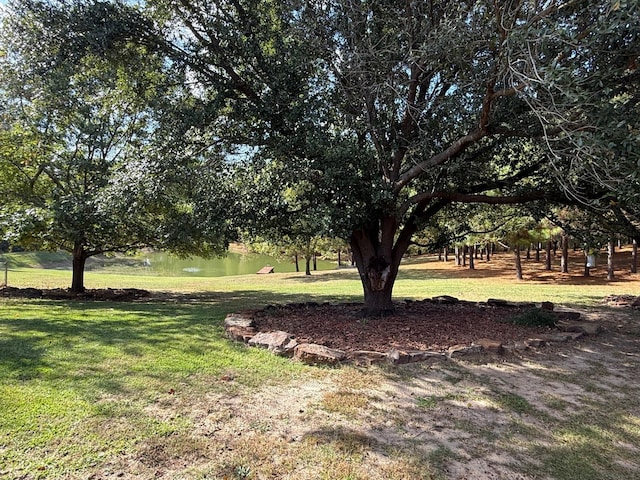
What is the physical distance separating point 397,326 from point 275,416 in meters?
3.59

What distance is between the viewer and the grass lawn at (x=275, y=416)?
8.58 feet

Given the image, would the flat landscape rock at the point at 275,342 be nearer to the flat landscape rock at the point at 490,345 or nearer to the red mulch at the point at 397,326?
the red mulch at the point at 397,326

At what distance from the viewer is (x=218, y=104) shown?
6957 mm

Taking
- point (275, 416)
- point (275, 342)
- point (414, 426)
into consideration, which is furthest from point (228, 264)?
point (414, 426)

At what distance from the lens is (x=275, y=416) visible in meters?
3.31

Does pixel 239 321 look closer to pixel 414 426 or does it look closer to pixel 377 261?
pixel 377 261

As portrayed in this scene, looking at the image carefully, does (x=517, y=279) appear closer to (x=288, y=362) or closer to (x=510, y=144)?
(x=510, y=144)

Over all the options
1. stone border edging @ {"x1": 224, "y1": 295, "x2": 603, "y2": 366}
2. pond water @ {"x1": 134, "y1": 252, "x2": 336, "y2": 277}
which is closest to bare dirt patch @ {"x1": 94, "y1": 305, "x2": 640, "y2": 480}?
stone border edging @ {"x1": 224, "y1": 295, "x2": 603, "y2": 366}

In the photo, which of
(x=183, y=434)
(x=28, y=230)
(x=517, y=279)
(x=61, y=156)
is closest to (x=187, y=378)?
(x=183, y=434)

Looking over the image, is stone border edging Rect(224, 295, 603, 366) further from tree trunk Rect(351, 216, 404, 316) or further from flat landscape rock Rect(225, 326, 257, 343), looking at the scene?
tree trunk Rect(351, 216, 404, 316)

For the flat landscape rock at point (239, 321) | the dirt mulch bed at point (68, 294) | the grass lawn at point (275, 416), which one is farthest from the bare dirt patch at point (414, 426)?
the dirt mulch bed at point (68, 294)

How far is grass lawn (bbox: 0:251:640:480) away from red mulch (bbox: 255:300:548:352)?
2.83 ft

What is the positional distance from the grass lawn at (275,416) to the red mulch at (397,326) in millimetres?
864

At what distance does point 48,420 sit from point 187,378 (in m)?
1.24
